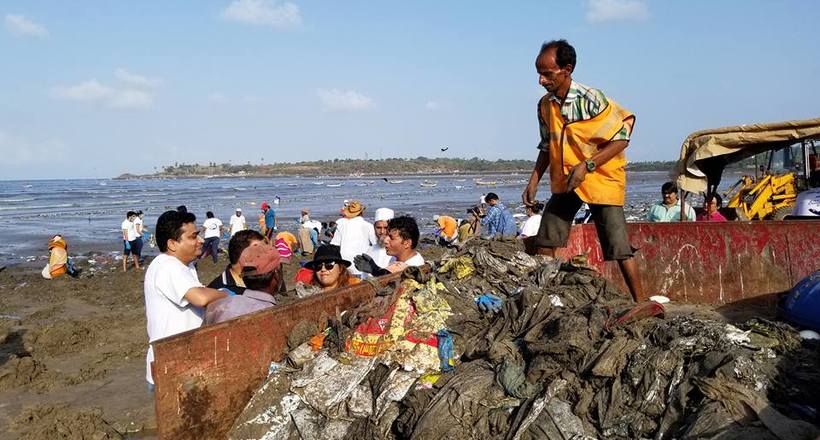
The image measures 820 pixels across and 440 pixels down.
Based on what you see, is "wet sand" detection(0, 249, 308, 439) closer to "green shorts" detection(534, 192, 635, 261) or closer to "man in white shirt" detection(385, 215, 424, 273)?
"man in white shirt" detection(385, 215, 424, 273)

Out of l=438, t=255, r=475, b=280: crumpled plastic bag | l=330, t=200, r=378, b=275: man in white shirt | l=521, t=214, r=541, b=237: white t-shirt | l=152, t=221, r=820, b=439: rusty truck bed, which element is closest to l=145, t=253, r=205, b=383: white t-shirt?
l=152, t=221, r=820, b=439: rusty truck bed

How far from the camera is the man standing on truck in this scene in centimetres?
377

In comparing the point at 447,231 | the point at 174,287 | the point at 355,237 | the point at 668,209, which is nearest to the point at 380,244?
the point at 355,237

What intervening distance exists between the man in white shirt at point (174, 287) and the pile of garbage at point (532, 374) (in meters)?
0.58

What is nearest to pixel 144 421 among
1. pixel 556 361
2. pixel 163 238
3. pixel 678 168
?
pixel 163 238

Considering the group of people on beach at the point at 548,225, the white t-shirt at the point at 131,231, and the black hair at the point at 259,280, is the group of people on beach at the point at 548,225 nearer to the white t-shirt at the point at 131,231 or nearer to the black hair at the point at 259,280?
the black hair at the point at 259,280

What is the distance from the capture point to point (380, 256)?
5.88 metres

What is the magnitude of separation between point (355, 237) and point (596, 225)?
124 inches

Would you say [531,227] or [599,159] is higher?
[599,159]

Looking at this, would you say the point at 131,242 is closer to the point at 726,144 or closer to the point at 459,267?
the point at 459,267

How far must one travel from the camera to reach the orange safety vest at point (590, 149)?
12.4 ft

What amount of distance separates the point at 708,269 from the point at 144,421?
4.31 meters

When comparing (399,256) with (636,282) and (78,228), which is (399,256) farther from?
(78,228)

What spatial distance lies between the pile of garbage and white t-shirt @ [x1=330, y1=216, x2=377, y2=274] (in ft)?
9.40
